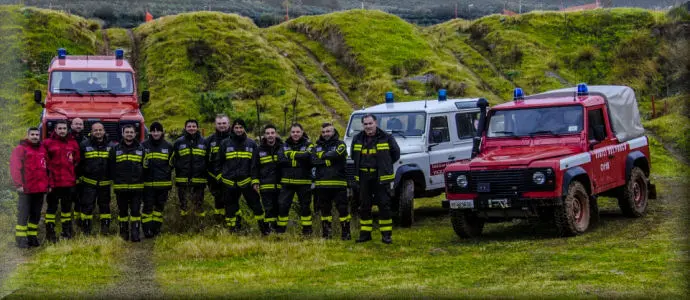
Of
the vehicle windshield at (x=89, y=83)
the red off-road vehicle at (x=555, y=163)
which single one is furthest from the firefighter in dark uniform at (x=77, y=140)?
the red off-road vehicle at (x=555, y=163)

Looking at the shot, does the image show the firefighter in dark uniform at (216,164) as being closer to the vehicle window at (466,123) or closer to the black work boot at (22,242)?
the black work boot at (22,242)

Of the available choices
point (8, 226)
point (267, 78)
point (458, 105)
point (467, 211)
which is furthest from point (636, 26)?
point (8, 226)

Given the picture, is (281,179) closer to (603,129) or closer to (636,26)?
(603,129)

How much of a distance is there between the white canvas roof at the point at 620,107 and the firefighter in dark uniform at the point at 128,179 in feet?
20.6

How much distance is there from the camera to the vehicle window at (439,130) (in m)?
15.0

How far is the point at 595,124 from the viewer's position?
43.6 feet

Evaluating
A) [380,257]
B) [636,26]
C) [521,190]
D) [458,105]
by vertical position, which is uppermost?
[636,26]

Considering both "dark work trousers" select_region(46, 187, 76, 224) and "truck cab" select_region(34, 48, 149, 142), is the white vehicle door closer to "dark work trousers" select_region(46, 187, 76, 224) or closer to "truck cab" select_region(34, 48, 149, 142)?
"truck cab" select_region(34, 48, 149, 142)

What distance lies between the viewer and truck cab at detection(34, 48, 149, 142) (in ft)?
53.4

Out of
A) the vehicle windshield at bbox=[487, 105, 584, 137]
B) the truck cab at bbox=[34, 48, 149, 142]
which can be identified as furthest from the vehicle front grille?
the truck cab at bbox=[34, 48, 149, 142]

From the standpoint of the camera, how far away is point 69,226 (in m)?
13.0

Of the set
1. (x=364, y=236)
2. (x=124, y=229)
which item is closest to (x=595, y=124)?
(x=364, y=236)

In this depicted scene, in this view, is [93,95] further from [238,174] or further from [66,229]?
[238,174]

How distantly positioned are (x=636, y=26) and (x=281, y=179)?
33919mm
